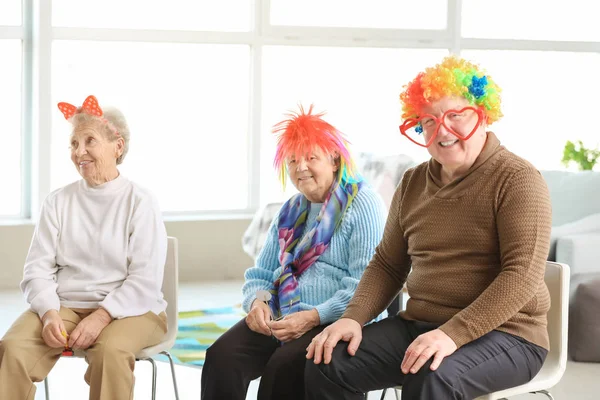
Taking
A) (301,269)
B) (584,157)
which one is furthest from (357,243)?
(584,157)

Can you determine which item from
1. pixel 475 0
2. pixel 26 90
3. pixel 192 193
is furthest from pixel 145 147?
pixel 475 0

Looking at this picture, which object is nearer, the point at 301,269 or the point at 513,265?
the point at 513,265

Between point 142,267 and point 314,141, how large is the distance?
640 millimetres

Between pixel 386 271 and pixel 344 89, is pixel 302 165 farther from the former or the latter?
pixel 344 89

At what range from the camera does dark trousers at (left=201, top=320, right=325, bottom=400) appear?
7.68 ft

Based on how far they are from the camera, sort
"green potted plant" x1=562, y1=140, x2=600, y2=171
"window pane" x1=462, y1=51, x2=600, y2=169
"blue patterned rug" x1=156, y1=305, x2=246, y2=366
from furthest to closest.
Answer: "window pane" x1=462, y1=51, x2=600, y2=169
"green potted plant" x1=562, y1=140, x2=600, y2=171
"blue patterned rug" x1=156, y1=305, x2=246, y2=366

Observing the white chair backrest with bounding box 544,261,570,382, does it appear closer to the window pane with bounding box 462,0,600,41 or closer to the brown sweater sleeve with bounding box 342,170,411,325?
the brown sweater sleeve with bounding box 342,170,411,325

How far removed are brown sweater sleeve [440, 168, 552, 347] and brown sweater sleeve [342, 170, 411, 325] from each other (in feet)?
1.07

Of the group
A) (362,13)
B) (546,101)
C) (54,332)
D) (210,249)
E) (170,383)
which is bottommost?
(170,383)

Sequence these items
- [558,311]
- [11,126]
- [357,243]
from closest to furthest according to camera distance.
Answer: [558,311] < [357,243] < [11,126]

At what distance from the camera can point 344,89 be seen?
6266mm

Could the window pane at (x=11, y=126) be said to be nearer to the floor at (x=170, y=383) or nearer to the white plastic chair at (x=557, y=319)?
the floor at (x=170, y=383)

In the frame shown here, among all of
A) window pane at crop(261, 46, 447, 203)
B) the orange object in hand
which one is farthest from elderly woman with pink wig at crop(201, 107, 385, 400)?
window pane at crop(261, 46, 447, 203)

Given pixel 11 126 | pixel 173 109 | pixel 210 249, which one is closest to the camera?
pixel 11 126
